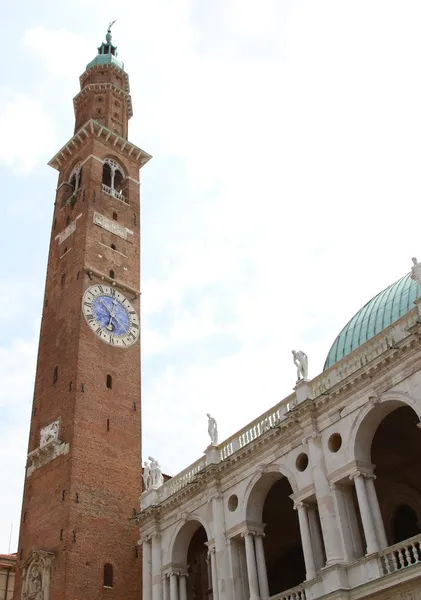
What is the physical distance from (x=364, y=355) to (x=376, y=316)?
25.5 feet

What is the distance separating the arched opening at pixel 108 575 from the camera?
2940cm

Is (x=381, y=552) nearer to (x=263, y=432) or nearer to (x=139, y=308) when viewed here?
(x=263, y=432)

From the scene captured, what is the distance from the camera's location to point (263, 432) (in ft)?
80.3

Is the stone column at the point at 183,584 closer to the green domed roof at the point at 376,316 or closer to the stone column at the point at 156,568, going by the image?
the stone column at the point at 156,568

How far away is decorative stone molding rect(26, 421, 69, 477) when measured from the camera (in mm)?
31986

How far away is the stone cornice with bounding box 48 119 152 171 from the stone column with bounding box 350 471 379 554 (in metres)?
30.2

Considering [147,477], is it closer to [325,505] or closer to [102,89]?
[325,505]

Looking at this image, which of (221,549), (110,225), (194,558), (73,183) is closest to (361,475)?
(221,549)

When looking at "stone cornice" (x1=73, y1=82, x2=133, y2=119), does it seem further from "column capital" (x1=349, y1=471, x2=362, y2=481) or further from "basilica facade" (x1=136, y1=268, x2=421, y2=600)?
"column capital" (x1=349, y1=471, x2=362, y2=481)

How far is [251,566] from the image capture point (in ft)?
76.3

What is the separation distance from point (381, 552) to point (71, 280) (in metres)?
23.7

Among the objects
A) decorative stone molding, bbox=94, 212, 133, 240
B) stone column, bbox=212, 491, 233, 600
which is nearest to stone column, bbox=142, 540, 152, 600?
stone column, bbox=212, 491, 233, 600

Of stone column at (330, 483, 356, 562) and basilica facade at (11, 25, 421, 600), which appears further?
basilica facade at (11, 25, 421, 600)

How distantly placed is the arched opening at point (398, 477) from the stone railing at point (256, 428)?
323 cm
